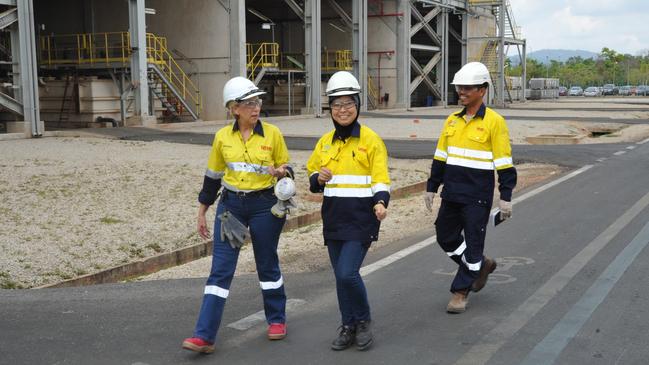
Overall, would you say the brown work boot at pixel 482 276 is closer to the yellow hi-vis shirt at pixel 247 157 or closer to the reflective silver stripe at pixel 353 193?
the reflective silver stripe at pixel 353 193

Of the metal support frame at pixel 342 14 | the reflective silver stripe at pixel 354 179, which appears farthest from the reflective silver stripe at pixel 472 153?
the metal support frame at pixel 342 14

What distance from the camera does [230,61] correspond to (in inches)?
1323

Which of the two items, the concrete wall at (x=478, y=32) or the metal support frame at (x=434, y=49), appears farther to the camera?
the concrete wall at (x=478, y=32)

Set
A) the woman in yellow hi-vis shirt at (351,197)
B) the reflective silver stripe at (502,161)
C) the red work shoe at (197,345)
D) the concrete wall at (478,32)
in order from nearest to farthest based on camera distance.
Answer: the red work shoe at (197,345) < the woman in yellow hi-vis shirt at (351,197) < the reflective silver stripe at (502,161) < the concrete wall at (478,32)

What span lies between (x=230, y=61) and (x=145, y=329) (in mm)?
28967

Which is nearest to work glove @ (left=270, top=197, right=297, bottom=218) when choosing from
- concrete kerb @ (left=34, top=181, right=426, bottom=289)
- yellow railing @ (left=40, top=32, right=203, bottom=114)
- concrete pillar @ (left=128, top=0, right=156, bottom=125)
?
concrete kerb @ (left=34, top=181, right=426, bottom=289)

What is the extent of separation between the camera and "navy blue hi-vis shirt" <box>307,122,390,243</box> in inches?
198

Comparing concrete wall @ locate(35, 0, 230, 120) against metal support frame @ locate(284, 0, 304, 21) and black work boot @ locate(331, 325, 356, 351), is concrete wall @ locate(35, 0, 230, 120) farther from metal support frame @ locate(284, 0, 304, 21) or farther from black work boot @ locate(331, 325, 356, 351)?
black work boot @ locate(331, 325, 356, 351)

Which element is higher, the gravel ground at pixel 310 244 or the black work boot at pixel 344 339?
the black work boot at pixel 344 339

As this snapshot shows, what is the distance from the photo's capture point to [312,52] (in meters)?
A: 38.2

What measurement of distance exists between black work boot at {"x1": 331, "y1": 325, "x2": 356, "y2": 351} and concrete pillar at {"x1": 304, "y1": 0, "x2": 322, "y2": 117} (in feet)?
111

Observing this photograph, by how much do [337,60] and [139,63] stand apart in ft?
59.9

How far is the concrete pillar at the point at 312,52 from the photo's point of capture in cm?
3806

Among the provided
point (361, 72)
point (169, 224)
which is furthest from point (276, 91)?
point (169, 224)
